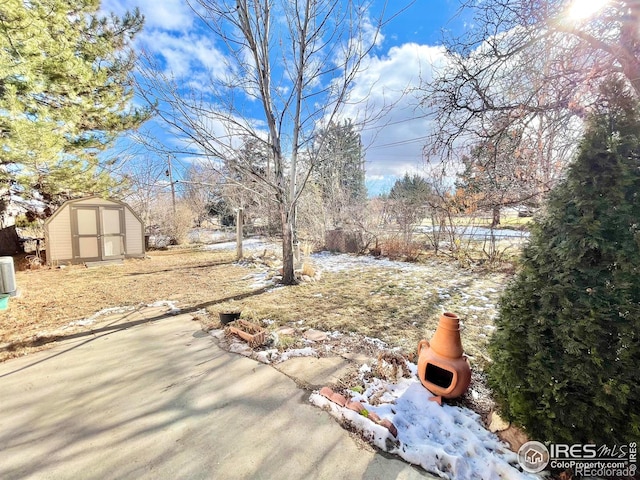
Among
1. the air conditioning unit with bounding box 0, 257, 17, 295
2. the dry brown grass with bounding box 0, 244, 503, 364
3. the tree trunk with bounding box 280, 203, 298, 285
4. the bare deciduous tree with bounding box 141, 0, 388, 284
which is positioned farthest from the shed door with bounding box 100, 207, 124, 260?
the tree trunk with bounding box 280, 203, 298, 285

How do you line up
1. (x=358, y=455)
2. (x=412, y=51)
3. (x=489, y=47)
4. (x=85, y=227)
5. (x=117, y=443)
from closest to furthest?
(x=358, y=455), (x=117, y=443), (x=489, y=47), (x=412, y=51), (x=85, y=227)

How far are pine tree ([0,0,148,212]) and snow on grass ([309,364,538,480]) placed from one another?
5456 millimetres

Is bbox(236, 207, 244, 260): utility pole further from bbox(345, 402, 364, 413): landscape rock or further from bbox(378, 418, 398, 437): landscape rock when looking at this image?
bbox(378, 418, 398, 437): landscape rock

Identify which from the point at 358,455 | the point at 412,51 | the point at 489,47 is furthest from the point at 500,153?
the point at 358,455

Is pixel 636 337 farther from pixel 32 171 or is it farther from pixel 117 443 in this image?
pixel 32 171

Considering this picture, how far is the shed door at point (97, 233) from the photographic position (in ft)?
26.9

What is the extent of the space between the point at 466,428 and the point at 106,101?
943 cm

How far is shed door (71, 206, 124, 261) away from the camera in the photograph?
8.19 metres

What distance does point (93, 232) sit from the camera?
8.45 m

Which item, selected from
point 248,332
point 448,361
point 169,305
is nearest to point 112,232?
point 169,305

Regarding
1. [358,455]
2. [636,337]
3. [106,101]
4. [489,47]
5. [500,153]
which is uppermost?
[106,101]

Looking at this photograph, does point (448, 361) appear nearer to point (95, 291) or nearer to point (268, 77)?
point (268, 77)

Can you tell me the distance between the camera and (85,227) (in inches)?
327

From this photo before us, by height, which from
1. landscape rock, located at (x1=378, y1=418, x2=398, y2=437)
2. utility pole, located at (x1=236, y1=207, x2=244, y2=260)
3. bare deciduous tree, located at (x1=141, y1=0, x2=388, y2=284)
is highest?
bare deciduous tree, located at (x1=141, y1=0, x2=388, y2=284)
